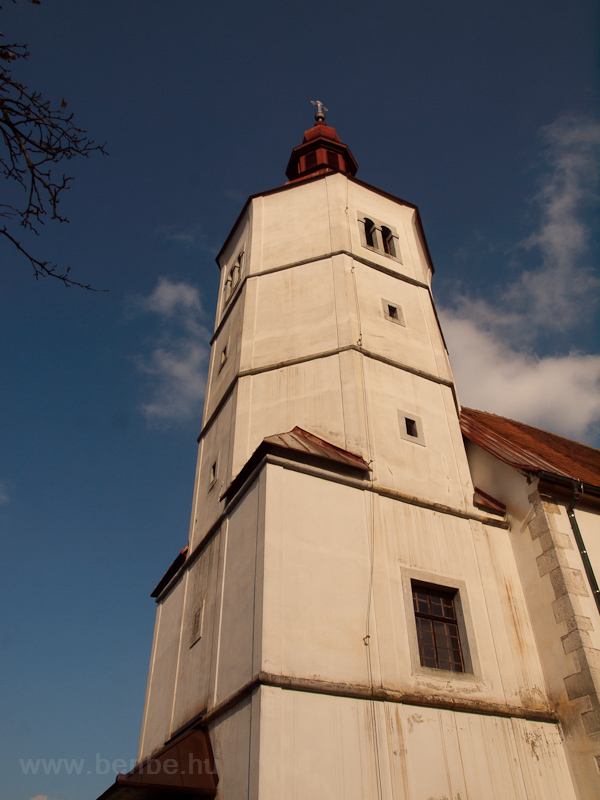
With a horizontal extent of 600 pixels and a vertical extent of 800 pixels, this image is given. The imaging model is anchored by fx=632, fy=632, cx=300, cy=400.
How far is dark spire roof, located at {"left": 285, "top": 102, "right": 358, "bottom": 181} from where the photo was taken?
924 inches

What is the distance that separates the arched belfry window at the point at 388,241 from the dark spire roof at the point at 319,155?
6.16 metres

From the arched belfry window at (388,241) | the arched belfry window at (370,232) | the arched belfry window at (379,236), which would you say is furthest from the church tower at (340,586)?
the arched belfry window at (388,241)

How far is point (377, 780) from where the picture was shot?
8078mm

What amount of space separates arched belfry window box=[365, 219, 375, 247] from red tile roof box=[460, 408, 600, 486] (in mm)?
5307

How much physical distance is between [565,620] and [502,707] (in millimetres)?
1867

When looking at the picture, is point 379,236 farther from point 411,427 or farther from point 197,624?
point 197,624

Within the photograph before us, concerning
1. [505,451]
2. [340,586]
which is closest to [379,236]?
[505,451]

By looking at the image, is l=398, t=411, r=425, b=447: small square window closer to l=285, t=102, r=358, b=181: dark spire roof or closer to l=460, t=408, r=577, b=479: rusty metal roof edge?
l=460, t=408, r=577, b=479: rusty metal roof edge

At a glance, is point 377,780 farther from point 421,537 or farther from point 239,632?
point 421,537

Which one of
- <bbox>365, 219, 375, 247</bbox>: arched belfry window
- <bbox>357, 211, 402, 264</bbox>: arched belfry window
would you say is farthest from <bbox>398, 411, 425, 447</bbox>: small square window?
<bbox>365, 219, 375, 247</bbox>: arched belfry window

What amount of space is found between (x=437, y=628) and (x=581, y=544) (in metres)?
3.39

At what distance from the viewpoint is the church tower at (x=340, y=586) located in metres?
8.41

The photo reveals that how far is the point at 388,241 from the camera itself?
17.9 meters

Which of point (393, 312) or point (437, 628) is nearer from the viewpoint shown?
point (437, 628)
